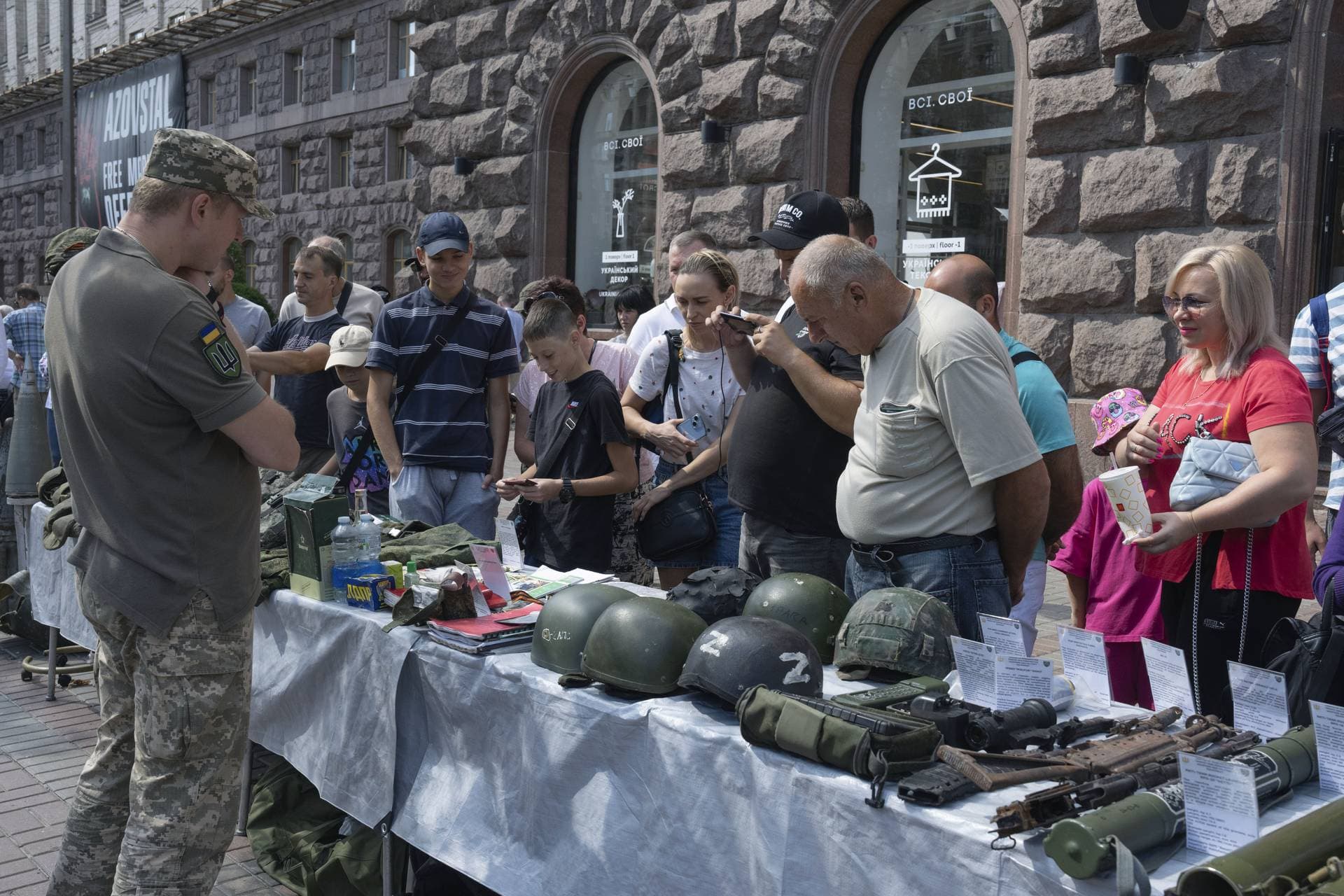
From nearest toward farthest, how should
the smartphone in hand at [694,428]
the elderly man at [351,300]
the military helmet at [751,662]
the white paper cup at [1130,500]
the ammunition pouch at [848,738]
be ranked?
1. the ammunition pouch at [848,738]
2. the military helmet at [751,662]
3. the white paper cup at [1130,500]
4. the smartphone in hand at [694,428]
5. the elderly man at [351,300]

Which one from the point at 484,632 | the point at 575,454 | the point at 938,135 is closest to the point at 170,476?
the point at 484,632

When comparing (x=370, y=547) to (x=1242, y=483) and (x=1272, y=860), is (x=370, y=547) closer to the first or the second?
(x=1242, y=483)

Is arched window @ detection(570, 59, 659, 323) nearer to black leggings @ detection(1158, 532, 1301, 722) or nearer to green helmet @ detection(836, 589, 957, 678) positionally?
black leggings @ detection(1158, 532, 1301, 722)

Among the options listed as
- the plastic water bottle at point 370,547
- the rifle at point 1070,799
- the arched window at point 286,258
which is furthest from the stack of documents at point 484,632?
the arched window at point 286,258

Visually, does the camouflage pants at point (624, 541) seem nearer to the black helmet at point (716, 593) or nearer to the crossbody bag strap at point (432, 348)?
the crossbody bag strap at point (432, 348)

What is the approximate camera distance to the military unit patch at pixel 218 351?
262 cm

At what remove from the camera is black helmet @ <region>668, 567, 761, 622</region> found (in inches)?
119

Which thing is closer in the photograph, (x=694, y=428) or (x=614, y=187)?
(x=694, y=428)

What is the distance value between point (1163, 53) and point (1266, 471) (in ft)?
15.2

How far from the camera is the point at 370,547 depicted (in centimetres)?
369

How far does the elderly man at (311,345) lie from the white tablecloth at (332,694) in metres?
2.20

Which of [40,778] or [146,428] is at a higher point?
[146,428]

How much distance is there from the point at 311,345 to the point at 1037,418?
3630 mm

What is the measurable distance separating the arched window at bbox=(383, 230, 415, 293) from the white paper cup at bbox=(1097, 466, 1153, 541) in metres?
19.7
